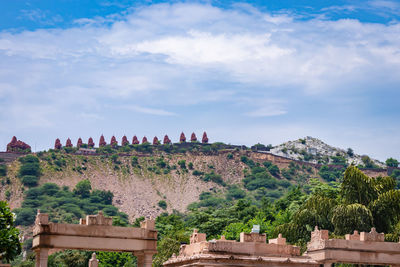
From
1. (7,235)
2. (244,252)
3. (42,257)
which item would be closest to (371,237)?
(244,252)

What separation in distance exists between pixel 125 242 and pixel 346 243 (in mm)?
Result: 11800

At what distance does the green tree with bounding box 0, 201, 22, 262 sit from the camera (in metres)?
39.2

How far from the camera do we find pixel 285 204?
103 meters

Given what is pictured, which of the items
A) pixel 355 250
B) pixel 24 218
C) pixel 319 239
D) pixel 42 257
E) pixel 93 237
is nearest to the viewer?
pixel 42 257

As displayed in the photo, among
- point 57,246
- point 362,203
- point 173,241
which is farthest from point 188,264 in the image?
point 173,241

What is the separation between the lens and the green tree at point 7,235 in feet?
129

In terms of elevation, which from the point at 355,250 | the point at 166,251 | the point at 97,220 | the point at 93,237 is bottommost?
the point at 166,251

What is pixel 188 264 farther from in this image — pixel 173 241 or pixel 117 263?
pixel 117 263

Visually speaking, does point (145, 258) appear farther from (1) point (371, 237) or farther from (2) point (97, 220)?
(1) point (371, 237)

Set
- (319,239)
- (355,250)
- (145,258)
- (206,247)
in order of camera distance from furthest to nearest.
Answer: (319,239)
(355,250)
(145,258)
(206,247)

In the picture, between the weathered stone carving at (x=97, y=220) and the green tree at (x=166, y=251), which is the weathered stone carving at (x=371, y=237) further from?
the green tree at (x=166, y=251)

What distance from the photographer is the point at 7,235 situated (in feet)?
128

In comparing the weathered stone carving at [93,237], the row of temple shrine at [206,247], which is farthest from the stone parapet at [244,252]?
the weathered stone carving at [93,237]

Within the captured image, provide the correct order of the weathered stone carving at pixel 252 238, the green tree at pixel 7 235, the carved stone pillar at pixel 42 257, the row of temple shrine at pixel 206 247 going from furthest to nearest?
the weathered stone carving at pixel 252 238 → the green tree at pixel 7 235 → the row of temple shrine at pixel 206 247 → the carved stone pillar at pixel 42 257
